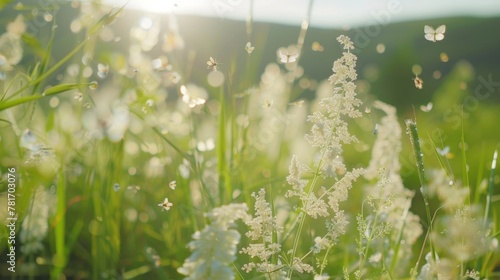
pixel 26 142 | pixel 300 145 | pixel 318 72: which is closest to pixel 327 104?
pixel 26 142

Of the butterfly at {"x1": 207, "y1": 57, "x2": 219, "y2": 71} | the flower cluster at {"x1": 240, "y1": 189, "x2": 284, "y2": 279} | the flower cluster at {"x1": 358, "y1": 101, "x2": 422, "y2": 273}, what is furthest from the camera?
the flower cluster at {"x1": 358, "y1": 101, "x2": 422, "y2": 273}

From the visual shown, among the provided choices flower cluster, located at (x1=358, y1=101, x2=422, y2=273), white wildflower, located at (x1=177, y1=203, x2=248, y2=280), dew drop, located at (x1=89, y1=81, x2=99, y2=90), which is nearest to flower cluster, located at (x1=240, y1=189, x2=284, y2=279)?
white wildflower, located at (x1=177, y1=203, x2=248, y2=280)

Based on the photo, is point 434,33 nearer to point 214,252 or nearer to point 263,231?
point 263,231

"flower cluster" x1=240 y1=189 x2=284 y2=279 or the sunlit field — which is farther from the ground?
the sunlit field

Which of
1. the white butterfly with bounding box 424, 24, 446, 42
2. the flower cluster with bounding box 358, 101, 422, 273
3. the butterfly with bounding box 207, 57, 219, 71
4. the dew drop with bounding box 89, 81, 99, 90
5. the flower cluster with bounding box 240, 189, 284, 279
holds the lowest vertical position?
the flower cluster with bounding box 240, 189, 284, 279

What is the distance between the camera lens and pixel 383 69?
1174 cm

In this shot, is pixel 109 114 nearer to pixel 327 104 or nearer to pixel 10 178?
pixel 10 178

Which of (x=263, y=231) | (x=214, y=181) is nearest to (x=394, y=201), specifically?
(x=214, y=181)

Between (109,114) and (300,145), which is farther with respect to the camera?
(300,145)

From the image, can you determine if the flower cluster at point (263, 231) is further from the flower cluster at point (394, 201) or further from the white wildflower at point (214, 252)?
the flower cluster at point (394, 201)

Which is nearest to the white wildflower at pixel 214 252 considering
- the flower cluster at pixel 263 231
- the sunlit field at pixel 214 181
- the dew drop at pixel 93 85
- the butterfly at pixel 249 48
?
the sunlit field at pixel 214 181

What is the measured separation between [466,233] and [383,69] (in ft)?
35.3

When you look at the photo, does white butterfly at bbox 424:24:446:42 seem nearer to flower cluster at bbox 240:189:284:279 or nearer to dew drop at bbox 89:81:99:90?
flower cluster at bbox 240:189:284:279

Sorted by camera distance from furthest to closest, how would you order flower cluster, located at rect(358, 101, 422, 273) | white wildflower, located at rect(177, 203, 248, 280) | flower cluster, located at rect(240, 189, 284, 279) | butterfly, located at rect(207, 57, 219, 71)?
flower cluster, located at rect(358, 101, 422, 273) → butterfly, located at rect(207, 57, 219, 71) → flower cluster, located at rect(240, 189, 284, 279) → white wildflower, located at rect(177, 203, 248, 280)
